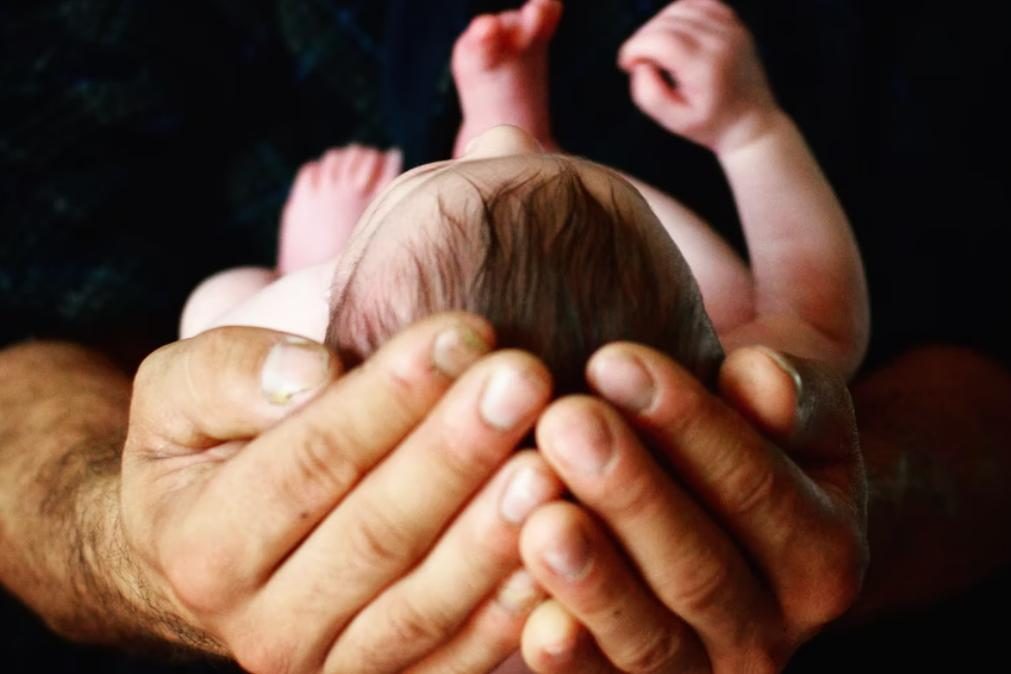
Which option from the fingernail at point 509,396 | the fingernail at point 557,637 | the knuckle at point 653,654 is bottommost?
the knuckle at point 653,654

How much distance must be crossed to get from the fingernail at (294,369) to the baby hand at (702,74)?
0.57 meters

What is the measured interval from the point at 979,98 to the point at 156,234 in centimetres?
109

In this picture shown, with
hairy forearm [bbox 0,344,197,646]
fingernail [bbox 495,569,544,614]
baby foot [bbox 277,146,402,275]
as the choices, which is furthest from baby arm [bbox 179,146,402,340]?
fingernail [bbox 495,569,544,614]

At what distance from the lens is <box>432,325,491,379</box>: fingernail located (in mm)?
420

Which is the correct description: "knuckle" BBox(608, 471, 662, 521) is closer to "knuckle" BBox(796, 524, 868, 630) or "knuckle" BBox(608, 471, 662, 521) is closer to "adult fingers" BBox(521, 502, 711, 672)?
"adult fingers" BBox(521, 502, 711, 672)

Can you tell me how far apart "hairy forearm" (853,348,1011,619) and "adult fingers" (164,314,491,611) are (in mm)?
676

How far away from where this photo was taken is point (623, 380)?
1.42ft

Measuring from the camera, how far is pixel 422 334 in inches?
16.6

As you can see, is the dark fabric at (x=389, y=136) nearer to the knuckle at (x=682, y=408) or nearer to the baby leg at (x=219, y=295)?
the baby leg at (x=219, y=295)

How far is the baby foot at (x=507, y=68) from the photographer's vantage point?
0.92m

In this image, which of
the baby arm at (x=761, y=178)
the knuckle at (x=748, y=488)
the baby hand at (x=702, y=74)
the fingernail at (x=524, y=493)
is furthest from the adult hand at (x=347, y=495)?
the baby hand at (x=702, y=74)

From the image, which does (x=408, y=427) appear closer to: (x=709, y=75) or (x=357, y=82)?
(x=709, y=75)

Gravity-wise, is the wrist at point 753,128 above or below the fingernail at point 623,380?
below

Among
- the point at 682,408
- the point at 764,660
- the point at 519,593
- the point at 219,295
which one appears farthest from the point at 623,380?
the point at 219,295
